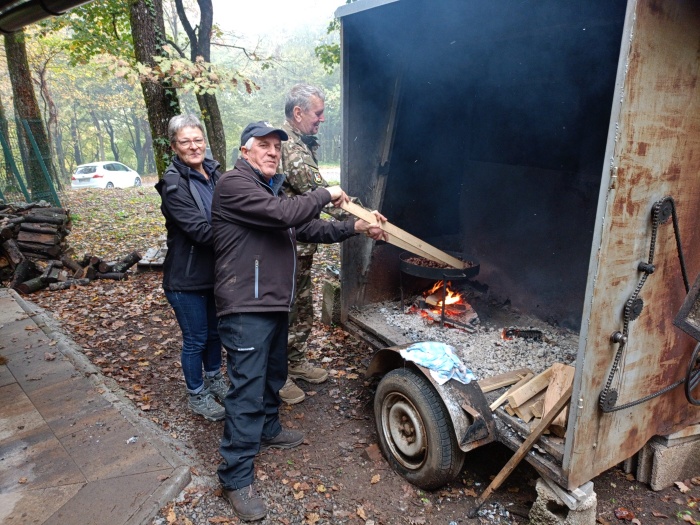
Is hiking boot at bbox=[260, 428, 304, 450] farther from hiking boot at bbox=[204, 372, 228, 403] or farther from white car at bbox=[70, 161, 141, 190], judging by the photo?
white car at bbox=[70, 161, 141, 190]

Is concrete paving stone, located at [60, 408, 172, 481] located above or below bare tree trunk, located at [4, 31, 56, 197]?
below

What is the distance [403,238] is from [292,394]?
1813mm

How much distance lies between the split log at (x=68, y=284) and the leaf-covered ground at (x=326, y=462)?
108 cm

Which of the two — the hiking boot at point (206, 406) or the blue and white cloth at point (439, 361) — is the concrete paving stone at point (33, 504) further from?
the blue and white cloth at point (439, 361)

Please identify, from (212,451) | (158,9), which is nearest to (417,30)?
(212,451)

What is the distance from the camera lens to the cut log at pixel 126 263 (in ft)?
25.4

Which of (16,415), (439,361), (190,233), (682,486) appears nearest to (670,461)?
(682,486)

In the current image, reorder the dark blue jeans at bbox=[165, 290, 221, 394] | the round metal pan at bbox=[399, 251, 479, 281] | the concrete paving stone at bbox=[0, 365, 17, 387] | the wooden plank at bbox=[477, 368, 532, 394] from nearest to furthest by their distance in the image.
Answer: the wooden plank at bbox=[477, 368, 532, 394], the dark blue jeans at bbox=[165, 290, 221, 394], the round metal pan at bbox=[399, 251, 479, 281], the concrete paving stone at bbox=[0, 365, 17, 387]

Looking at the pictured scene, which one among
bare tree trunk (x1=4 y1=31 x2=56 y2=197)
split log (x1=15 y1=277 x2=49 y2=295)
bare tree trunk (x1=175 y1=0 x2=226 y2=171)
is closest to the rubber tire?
split log (x1=15 y1=277 x2=49 y2=295)

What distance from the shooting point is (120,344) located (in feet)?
17.7

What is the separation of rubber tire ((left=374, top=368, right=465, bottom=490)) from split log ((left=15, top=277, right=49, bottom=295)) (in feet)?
20.7

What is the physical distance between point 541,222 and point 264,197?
10.6ft

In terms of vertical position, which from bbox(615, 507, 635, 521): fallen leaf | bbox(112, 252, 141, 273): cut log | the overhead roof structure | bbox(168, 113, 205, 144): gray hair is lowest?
bbox(615, 507, 635, 521): fallen leaf

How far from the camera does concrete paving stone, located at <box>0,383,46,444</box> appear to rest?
3564mm
